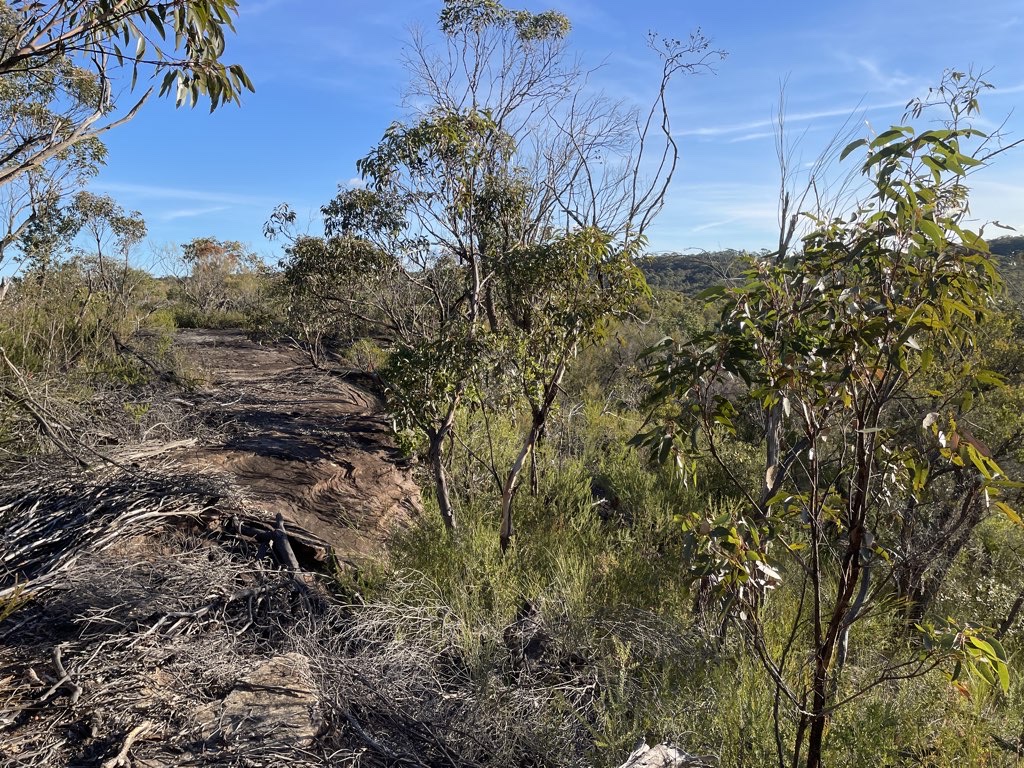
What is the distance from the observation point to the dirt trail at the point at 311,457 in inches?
208

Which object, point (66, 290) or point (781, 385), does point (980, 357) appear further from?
point (66, 290)

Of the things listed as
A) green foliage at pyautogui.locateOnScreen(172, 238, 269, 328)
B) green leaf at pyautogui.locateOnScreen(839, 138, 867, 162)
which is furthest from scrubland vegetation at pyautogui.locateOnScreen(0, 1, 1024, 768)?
green foliage at pyautogui.locateOnScreen(172, 238, 269, 328)


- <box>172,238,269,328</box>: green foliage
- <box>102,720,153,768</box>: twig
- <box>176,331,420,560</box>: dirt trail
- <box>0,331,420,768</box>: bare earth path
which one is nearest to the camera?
<box>102,720,153,768</box>: twig

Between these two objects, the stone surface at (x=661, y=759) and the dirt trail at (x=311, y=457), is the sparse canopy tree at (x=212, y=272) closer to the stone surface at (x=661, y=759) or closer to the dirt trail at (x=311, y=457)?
the dirt trail at (x=311, y=457)

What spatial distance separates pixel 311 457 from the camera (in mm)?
6324

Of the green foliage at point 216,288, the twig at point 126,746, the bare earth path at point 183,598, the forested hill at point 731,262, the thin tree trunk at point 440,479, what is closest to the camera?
the forested hill at point 731,262

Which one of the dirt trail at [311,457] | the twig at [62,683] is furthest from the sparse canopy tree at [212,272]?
the twig at [62,683]

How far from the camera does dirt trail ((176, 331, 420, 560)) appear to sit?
5.29 meters

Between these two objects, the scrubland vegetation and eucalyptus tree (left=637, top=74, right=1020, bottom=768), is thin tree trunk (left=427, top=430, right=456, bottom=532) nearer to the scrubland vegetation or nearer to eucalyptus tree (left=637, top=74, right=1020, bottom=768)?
the scrubland vegetation

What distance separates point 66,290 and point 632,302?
28.1 ft

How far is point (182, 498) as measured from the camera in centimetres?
459

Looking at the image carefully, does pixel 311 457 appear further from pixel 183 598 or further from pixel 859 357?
pixel 859 357

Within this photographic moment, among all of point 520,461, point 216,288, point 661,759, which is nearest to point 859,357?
point 661,759

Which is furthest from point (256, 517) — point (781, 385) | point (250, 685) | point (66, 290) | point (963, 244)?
point (66, 290)
